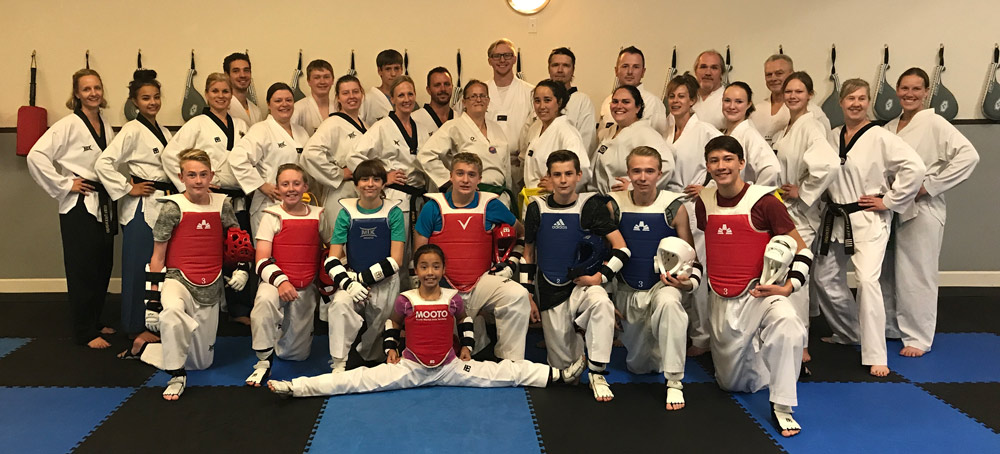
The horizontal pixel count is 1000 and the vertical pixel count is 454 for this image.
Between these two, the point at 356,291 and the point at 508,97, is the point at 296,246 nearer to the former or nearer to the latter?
the point at 356,291

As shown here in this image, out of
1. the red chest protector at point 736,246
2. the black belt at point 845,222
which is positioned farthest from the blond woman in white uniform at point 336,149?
the black belt at point 845,222

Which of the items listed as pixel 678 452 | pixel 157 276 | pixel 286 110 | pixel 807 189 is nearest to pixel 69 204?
pixel 157 276

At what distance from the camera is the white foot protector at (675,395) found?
3273 mm

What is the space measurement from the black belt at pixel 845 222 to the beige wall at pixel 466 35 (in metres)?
2.07

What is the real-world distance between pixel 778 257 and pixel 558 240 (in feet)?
3.86

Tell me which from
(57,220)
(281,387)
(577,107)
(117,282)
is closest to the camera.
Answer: (281,387)

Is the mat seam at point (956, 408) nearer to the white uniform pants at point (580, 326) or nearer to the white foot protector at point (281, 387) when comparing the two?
the white uniform pants at point (580, 326)

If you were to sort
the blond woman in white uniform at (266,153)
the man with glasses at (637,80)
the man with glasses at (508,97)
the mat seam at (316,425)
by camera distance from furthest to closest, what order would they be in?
the man with glasses at (508,97) < the man with glasses at (637,80) < the blond woman in white uniform at (266,153) < the mat seam at (316,425)

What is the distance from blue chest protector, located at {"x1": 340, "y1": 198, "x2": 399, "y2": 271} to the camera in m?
3.91

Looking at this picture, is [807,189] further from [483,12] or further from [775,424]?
[483,12]

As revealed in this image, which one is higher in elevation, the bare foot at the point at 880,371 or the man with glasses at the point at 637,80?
the man with glasses at the point at 637,80

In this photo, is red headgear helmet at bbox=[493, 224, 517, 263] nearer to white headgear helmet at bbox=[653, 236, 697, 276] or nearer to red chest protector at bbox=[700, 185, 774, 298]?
white headgear helmet at bbox=[653, 236, 697, 276]

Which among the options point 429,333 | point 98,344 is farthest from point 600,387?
point 98,344

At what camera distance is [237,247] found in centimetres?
388
